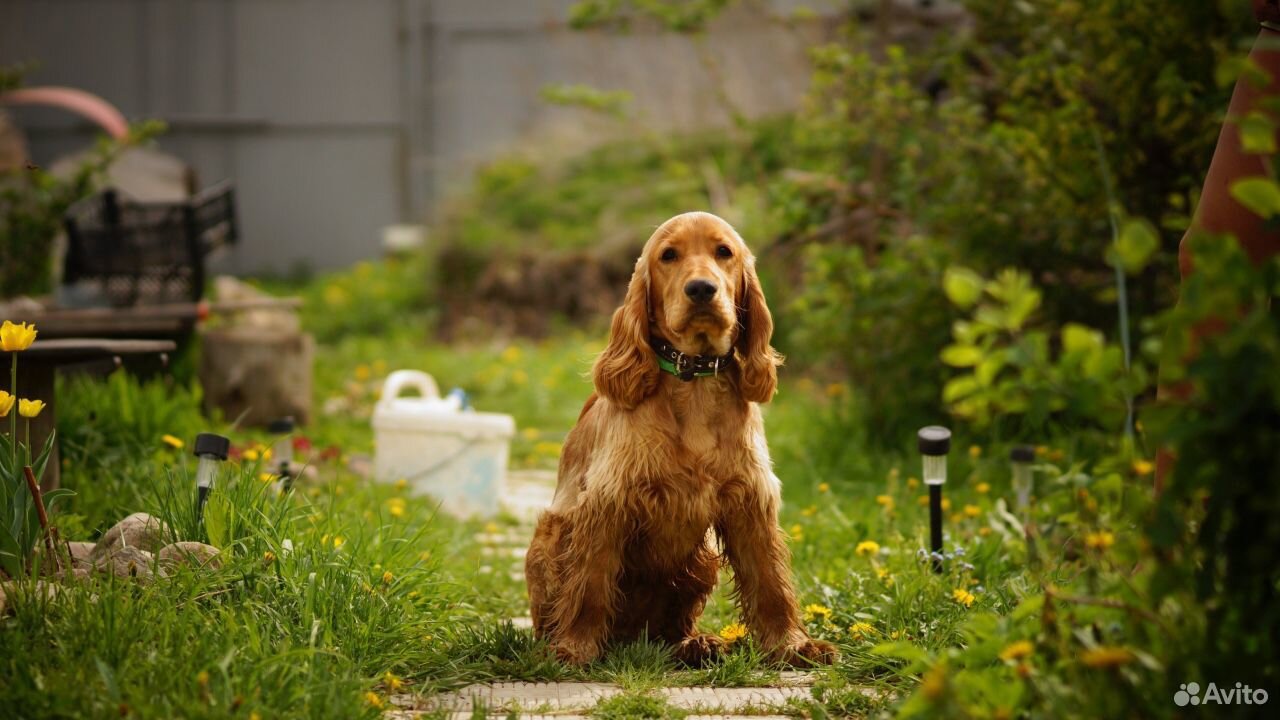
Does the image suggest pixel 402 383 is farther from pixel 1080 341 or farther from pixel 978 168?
pixel 1080 341

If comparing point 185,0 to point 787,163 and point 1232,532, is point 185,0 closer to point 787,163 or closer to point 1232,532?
point 787,163

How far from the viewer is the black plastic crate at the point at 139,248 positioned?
6.13m

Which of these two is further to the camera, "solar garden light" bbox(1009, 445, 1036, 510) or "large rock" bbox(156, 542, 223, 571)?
"solar garden light" bbox(1009, 445, 1036, 510)

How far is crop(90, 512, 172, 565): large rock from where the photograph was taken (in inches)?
116

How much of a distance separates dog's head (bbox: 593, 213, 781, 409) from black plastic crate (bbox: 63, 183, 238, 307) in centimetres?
412

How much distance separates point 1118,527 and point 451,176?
34.1 feet

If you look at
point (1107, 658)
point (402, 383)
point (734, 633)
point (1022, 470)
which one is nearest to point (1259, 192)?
point (1107, 658)

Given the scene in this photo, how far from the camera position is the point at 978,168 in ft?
17.0

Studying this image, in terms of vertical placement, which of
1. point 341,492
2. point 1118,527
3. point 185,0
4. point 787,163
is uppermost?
point 185,0

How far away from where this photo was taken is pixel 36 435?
3.41m

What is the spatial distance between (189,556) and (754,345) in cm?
145

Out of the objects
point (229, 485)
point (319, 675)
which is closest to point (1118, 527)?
point (319, 675)

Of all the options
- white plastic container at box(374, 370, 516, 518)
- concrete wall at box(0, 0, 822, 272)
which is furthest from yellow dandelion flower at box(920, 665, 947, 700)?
concrete wall at box(0, 0, 822, 272)

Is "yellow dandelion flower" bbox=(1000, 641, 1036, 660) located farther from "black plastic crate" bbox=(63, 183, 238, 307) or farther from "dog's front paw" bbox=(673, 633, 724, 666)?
"black plastic crate" bbox=(63, 183, 238, 307)
